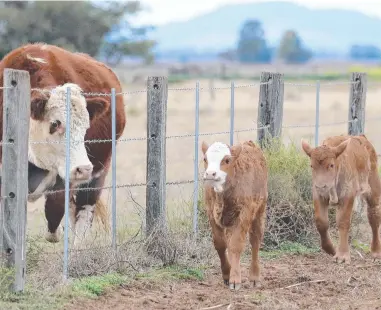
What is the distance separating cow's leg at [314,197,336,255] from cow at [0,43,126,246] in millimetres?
2320

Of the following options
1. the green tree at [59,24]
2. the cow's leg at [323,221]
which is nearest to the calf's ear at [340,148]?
the cow's leg at [323,221]

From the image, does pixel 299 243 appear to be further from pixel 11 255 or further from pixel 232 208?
pixel 11 255

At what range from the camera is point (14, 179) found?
7.77 m

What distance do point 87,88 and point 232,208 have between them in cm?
315

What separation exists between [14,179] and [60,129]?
1.98 m

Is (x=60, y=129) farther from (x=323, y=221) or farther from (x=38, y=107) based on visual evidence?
(x=323, y=221)

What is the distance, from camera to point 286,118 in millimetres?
35469

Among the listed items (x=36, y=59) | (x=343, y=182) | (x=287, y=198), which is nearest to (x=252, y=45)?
(x=287, y=198)

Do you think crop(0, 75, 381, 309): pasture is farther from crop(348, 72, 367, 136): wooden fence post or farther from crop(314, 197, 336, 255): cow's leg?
crop(348, 72, 367, 136): wooden fence post

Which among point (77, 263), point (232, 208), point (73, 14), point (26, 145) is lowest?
point (77, 263)

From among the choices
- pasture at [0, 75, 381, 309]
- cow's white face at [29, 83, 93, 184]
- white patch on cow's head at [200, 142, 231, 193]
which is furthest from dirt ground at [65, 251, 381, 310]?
cow's white face at [29, 83, 93, 184]

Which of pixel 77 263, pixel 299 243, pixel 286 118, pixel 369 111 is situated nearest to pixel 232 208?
pixel 77 263

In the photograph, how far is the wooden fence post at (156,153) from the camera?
953 centimetres

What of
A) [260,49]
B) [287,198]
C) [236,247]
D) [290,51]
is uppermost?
[260,49]
